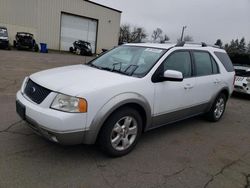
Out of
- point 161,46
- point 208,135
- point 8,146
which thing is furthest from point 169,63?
point 8,146

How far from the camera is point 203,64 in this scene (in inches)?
195

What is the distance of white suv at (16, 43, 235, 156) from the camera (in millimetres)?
2963

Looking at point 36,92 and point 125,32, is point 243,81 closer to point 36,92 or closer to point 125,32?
point 36,92

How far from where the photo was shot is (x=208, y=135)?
4.83 m

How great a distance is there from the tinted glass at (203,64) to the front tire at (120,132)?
1.85 metres

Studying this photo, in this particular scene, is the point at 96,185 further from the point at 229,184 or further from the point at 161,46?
the point at 161,46

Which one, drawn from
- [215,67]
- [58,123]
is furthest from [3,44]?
[58,123]

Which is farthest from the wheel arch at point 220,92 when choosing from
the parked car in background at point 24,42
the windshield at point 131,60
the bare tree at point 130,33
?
the bare tree at point 130,33

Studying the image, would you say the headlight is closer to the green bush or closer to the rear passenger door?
the rear passenger door

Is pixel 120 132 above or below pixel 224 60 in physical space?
below

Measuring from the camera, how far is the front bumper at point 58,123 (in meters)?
2.88

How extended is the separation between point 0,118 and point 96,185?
271cm

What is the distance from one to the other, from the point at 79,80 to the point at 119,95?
0.58 m

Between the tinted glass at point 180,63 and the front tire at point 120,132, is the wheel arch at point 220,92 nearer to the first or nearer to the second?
the tinted glass at point 180,63
